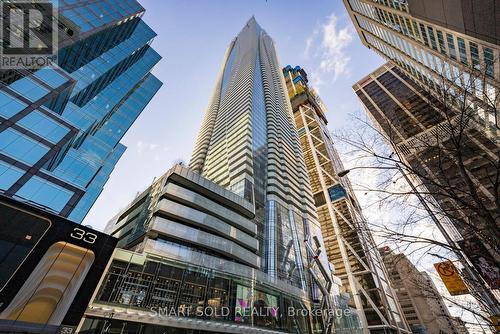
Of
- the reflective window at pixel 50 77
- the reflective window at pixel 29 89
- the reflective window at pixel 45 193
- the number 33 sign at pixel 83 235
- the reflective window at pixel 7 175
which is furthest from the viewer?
the reflective window at pixel 50 77

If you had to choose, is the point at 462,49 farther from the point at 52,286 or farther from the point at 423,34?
the point at 52,286

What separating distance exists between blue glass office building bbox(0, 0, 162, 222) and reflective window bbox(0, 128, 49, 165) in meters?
0.10

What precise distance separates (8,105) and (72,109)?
13580 mm

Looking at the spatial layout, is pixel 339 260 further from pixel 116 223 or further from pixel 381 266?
pixel 116 223

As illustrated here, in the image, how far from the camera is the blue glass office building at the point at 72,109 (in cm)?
2945

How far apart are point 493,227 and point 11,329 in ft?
67.2

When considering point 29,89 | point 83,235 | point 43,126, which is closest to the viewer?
point 83,235

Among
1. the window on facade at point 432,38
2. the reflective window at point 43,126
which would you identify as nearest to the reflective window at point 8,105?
the reflective window at point 43,126

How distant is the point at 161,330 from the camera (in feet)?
57.6

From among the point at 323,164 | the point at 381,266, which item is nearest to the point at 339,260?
the point at 381,266

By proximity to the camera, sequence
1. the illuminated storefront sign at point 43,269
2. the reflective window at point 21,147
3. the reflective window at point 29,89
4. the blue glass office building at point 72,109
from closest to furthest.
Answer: the illuminated storefront sign at point 43,269 < the reflective window at point 21,147 < the blue glass office building at point 72,109 < the reflective window at point 29,89

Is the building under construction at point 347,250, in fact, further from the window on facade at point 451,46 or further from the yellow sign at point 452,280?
the window on facade at point 451,46

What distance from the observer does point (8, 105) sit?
1127 inches

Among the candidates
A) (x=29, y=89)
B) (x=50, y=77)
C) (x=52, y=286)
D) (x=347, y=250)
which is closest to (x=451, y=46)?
(x=52, y=286)
